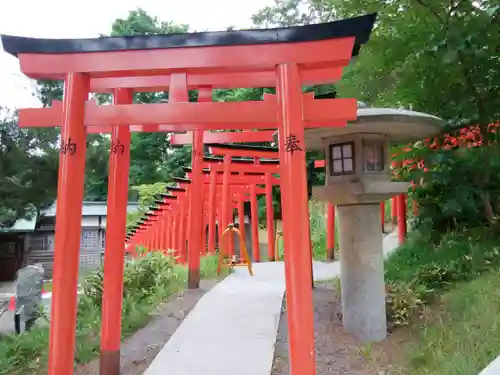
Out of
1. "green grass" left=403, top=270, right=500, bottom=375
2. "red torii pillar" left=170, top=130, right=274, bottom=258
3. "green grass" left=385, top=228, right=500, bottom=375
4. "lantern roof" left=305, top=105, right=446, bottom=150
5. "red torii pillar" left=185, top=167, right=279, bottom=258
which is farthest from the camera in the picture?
"red torii pillar" left=185, top=167, right=279, bottom=258

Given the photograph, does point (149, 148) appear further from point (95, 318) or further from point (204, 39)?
point (204, 39)

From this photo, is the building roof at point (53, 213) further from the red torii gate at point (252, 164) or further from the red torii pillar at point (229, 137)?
the red torii pillar at point (229, 137)

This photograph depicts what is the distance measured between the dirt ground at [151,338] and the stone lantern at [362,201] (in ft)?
8.39

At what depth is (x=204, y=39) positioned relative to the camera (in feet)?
13.4

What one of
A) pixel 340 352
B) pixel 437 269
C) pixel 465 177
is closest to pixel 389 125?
pixel 465 177

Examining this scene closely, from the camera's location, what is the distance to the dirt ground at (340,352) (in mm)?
5336

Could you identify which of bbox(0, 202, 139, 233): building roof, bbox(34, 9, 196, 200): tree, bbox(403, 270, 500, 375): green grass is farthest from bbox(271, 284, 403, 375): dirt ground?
bbox(34, 9, 196, 200): tree

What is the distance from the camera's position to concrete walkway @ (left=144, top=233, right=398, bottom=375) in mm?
5191

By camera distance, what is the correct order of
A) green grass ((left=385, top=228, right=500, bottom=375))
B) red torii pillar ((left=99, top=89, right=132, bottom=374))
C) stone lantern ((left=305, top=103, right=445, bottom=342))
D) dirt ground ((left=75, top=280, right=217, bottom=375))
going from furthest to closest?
stone lantern ((left=305, top=103, right=445, bottom=342)) → dirt ground ((left=75, top=280, right=217, bottom=375)) → red torii pillar ((left=99, top=89, right=132, bottom=374)) → green grass ((left=385, top=228, right=500, bottom=375))

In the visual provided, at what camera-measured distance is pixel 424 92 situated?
23.4 ft

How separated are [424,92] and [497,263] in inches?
109

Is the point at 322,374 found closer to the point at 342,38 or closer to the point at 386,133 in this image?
the point at 386,133

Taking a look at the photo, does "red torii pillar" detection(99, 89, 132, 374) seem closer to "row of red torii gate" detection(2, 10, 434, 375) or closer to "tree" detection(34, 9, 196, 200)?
"row of red torii gate" detection(2, 10, 434, 375)

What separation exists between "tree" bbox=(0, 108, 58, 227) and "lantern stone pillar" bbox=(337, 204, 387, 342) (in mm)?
5015
